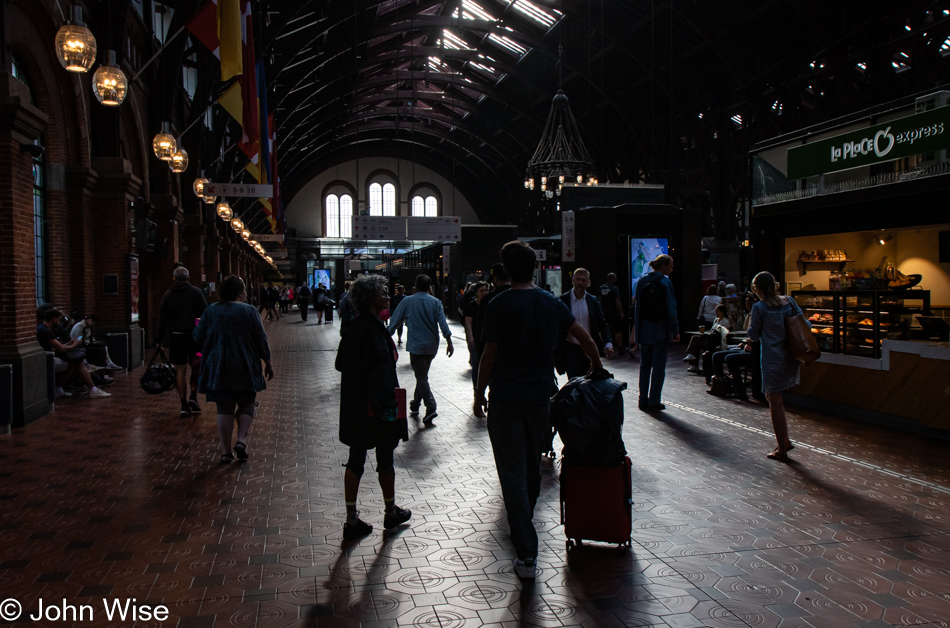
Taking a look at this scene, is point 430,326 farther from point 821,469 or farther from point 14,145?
point 14,145

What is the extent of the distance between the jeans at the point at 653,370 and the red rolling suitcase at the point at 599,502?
4120mm

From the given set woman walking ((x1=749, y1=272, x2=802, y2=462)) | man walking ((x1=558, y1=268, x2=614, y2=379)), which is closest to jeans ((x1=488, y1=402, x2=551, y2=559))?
man walking ((x1=558, y1=268, x2=614, y2=379))

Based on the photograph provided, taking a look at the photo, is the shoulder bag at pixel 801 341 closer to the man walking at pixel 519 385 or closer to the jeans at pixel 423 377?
the man walking at pixel 519 385

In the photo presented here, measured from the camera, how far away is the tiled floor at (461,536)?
3.09 meters

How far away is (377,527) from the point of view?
4164 mm

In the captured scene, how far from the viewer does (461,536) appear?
398cm

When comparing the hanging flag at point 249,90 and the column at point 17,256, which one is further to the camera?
the hanging flag at point 249,90

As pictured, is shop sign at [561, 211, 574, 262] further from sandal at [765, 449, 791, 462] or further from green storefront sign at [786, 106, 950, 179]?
sandal at [765, 449, 791, 462]

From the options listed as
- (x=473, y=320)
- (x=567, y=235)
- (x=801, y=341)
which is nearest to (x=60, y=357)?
(x=473, y=320)

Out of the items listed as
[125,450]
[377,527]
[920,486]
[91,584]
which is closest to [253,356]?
[125,450]

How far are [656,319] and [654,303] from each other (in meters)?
0.17

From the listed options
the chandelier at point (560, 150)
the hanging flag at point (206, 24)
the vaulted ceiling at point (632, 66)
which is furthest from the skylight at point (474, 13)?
the hanging flag at point (206, 24)

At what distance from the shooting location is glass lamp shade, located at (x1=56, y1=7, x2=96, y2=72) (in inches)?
246

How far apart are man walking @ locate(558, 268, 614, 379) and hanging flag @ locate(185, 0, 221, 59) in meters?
6.01
